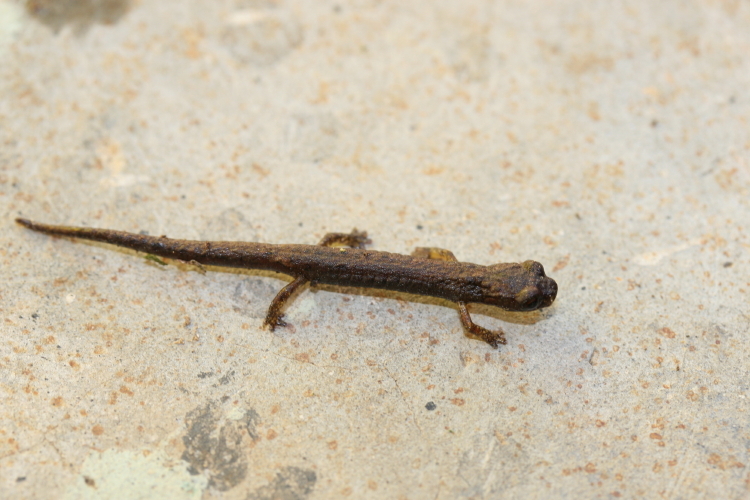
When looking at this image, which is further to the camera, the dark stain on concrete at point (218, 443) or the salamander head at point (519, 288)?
the salamander head at point (519, 288)

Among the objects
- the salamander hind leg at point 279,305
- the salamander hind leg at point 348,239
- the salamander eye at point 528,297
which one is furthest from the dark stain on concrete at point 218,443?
the salamander eye at point 528,297

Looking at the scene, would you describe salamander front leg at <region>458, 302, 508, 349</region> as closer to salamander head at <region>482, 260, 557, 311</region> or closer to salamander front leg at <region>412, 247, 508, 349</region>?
salamander front leg at <region>412, 247, 508, 349</region>

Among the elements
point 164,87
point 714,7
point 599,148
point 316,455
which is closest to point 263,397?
point 316,455

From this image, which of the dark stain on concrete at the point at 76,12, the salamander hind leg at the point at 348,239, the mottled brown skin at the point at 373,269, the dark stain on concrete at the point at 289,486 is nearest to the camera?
the dark stain on concrete at the point at 289,486

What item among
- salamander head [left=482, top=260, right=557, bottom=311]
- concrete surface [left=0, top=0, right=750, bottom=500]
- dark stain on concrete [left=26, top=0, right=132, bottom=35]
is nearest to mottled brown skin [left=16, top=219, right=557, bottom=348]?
salamander head [left=482, top=260, right=557, bottom=311]

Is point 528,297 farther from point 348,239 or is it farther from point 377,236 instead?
point 348,239

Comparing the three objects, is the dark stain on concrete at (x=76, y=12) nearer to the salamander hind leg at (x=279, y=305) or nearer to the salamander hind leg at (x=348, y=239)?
the salamander hind leg at (x=348, y=239)
